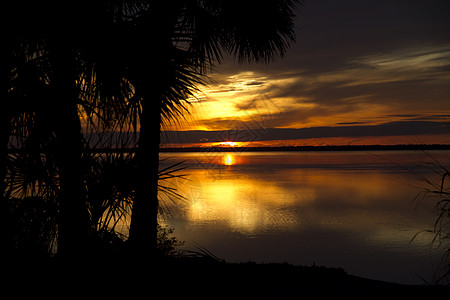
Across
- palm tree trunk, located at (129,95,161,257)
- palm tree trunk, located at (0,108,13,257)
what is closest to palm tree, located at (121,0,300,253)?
palm tree trunk, located at (129,95,161,257)

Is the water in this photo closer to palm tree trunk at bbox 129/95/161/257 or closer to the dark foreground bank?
palm tree trunk at bbox 129/95/161/257

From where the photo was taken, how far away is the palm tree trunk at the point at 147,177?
467 cm

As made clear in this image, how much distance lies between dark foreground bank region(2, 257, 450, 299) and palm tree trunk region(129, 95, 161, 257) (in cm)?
80

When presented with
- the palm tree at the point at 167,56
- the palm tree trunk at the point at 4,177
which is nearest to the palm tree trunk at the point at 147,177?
the palm tree at the point at 167,56

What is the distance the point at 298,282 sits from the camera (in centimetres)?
397

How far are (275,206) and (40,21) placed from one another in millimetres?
24740

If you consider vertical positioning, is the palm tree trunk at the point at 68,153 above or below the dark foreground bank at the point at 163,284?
above

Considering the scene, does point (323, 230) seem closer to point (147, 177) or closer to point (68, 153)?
point (147, 177)

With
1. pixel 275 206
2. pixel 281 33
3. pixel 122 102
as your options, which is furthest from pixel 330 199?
pixel 122 102

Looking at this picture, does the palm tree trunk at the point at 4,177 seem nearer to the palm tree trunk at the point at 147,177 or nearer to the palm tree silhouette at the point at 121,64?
the palm tree silhouette at the point at 121,64

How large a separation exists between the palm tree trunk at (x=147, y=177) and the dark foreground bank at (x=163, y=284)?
0.80m

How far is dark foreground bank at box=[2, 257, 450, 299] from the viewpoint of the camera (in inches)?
129

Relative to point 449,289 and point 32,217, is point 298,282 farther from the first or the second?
point 32,217

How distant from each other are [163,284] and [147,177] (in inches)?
65.6
